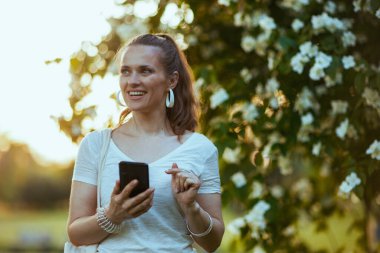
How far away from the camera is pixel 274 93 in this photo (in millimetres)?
4277

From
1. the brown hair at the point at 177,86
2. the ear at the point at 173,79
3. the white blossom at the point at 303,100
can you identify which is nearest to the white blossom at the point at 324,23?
the white blossom at the point at 303,100

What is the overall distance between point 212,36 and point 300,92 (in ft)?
3.36

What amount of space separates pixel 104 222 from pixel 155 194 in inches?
7.8

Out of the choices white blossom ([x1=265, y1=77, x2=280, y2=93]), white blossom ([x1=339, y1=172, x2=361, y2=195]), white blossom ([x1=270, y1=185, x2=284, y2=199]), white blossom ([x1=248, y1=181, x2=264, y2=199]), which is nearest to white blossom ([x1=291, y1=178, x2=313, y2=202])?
white blossom ([x1=270, y1=185, x2=284, y2=199])

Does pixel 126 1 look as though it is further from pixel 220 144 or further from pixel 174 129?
pixel 174 129

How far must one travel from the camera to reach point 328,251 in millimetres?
5449

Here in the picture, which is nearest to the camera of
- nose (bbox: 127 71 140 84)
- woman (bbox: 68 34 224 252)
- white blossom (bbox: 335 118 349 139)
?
woman (bbox: 68 34 224 252)

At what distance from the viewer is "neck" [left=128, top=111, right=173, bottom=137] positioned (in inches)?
113

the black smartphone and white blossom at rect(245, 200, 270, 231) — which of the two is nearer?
the black smartphone

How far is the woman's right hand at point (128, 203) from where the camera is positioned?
2555 mm

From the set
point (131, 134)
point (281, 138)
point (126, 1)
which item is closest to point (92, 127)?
point (126, 1)

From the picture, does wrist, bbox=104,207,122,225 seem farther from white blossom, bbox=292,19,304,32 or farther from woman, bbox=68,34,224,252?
white blossom, bbox=292,19,304,32

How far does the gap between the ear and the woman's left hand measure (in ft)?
1.38

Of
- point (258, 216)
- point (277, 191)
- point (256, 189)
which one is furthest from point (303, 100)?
point (277, 191)
